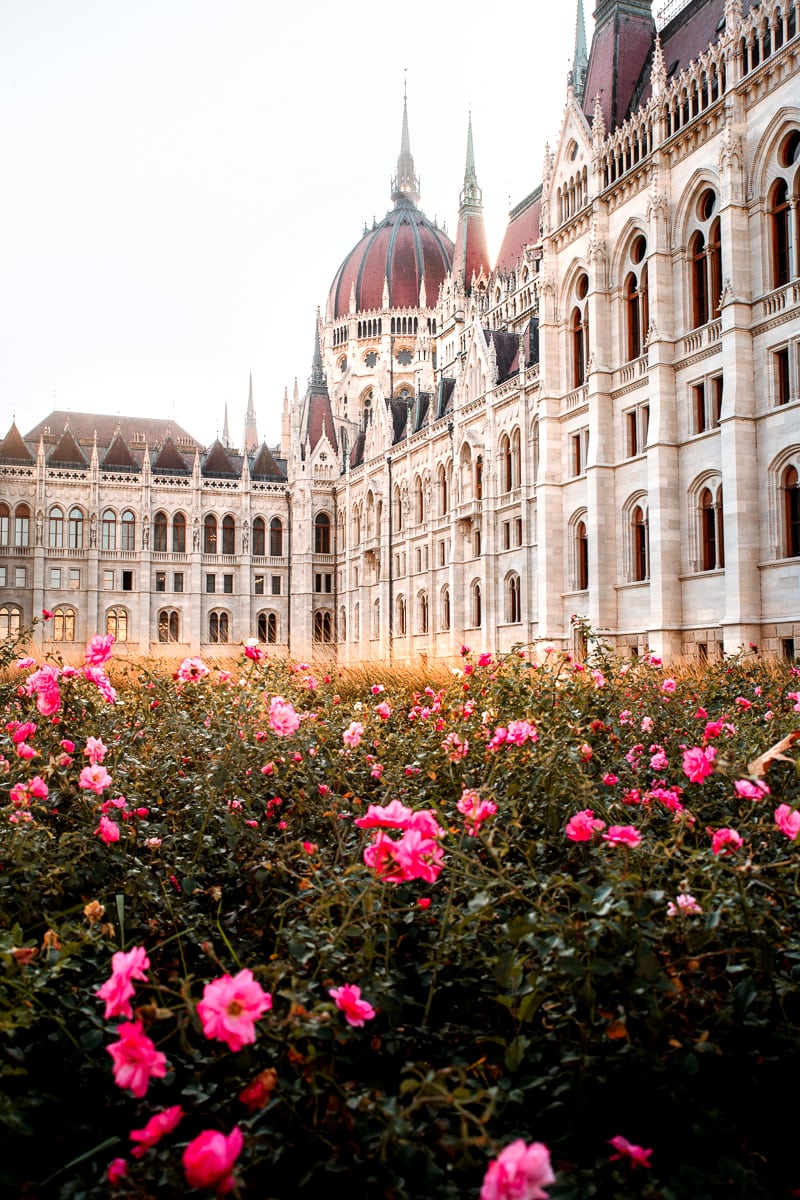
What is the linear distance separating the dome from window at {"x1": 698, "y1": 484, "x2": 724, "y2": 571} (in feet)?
162

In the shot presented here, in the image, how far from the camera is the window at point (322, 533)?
58.9 metres

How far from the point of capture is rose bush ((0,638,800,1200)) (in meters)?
2.30

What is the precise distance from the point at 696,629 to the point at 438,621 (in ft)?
67.3

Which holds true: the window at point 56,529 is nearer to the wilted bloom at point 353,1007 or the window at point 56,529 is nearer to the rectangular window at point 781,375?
the rectangular window at point 781,375

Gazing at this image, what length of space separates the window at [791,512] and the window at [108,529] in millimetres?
43527

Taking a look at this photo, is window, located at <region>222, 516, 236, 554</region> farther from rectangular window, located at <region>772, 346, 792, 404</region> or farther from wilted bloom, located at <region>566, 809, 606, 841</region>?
wilted bloom, located at <region>566, 809, 606, 841</region>

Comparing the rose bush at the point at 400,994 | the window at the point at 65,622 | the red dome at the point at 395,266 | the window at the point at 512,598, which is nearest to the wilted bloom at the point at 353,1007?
the rose bush at the point at 400,994

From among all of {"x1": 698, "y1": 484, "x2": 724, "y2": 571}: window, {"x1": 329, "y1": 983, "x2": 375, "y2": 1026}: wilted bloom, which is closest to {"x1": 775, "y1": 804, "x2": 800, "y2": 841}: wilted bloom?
{"x1": 329, "y1": 983, "x2": 375, "y2": 1026}: wilted bloom

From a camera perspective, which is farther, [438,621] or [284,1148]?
[438,621]

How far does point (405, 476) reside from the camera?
1914 inches

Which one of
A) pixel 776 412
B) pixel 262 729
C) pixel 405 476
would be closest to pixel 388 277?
pixel 405 476

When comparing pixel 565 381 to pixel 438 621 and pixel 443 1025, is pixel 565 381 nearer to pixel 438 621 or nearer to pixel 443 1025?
pixel 438 621

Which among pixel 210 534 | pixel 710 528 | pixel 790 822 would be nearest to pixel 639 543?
pixel 710 528

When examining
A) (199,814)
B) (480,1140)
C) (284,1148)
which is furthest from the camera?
(199,814)
